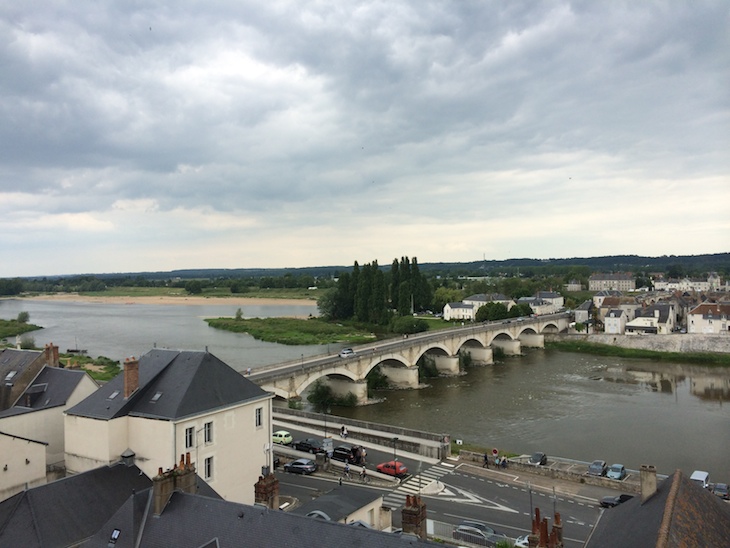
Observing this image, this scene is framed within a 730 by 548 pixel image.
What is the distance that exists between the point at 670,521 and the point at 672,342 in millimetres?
69092

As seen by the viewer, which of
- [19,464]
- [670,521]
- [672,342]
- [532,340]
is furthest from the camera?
[532,340]

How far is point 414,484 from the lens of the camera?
23719 mm

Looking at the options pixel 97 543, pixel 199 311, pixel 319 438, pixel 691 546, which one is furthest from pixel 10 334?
pixel 691 546

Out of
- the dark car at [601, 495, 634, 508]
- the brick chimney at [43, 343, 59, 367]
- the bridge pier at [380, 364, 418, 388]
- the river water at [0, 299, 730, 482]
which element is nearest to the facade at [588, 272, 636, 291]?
the river water at [0, 299, 730, 482]

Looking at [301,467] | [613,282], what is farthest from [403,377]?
[613,282]

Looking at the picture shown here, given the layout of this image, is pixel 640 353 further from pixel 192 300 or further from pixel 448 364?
pixel 192 300

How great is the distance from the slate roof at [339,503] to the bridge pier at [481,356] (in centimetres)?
5247

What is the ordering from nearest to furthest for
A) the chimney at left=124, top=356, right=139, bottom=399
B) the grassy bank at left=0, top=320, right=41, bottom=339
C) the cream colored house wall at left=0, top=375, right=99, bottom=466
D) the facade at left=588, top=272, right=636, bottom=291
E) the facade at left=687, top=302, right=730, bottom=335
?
the chimney at left=124, top=356, right=139, bottom=399 → the cream colored house wall at left=0, top=375, right=99, bottom=466 → the facade at left=687, top=302, right=730, bottom=335 → the grassy bank at left=0, top=320, right=41, bottom=339 → the facade at left=588, top=272, right=636, bottom=291

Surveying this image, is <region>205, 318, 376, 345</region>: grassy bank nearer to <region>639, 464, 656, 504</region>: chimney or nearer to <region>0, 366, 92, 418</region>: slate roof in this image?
<region>0, 366, 92, 418</region>: slate roof

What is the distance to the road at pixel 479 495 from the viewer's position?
1975cm

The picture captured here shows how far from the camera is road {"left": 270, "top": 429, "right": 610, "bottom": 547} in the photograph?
64.8ft

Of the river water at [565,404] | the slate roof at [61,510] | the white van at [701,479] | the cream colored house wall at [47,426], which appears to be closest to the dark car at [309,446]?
the cream colored house wall at [47,426]

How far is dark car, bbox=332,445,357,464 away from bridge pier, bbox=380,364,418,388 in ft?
87.6

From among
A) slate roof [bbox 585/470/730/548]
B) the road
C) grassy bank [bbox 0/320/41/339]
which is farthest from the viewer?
grassy bank [bbox 0/320/41/339]
